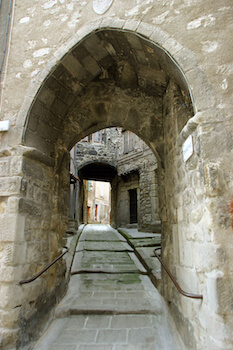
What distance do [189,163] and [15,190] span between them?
1762mm

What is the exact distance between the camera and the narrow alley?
256 centimetres

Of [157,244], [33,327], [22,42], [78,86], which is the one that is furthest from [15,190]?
[157,244]

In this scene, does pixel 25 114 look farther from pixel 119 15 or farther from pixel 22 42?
pixel 119 15

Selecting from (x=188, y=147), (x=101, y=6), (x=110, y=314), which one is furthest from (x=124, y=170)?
(x=188, y=147)

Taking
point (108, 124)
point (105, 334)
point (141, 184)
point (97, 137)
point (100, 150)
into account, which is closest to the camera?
point (105, 334)

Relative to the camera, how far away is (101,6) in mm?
2771

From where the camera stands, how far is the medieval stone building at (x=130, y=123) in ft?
6.25

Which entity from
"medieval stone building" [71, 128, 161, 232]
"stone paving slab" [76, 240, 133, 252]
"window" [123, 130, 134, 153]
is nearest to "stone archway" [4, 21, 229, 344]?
"stone paving slab" [76, 240, 133, 252]

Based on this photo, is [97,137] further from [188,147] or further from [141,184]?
[188,147]

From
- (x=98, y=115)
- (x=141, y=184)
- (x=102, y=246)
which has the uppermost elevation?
(x=98, y=115)

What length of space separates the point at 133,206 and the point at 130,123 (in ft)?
26.9

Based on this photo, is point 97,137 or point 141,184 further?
point 97,137

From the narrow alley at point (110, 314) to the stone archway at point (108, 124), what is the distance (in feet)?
0.94

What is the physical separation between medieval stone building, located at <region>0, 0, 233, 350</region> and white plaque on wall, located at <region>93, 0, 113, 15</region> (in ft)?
0.05
